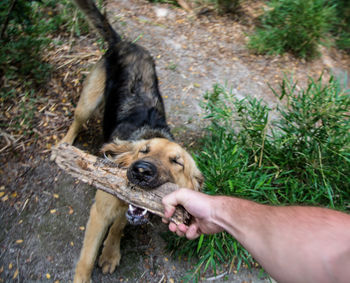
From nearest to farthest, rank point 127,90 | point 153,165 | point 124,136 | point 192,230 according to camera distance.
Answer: point 192,230 → point 153,165 → point 124,136 → point 127,90

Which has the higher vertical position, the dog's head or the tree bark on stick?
the tree bark on stick

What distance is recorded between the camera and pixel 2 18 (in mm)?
3150

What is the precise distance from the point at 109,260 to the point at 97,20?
9.96ft

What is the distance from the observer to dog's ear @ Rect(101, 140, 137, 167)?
2.78 metres

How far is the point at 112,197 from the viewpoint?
8.55 feet

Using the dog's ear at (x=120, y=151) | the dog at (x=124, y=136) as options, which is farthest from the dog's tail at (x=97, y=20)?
the dog's ear at (x=120, y=151)

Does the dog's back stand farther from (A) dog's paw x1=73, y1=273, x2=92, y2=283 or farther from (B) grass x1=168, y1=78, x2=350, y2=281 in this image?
(A) dog's paw x1=73, y1=273, x2=92, y2=283

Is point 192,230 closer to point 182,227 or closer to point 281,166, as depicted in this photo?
point 182,227

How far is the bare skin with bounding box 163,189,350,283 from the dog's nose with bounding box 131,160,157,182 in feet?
1.68

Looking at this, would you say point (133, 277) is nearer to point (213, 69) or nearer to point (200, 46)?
point (213, 69)

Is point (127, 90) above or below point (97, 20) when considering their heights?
below

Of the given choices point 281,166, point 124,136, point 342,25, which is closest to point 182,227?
point 124,136

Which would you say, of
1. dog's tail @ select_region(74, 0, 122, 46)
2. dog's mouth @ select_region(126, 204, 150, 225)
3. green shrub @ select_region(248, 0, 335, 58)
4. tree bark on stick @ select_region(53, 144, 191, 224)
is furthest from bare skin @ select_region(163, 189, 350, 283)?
green shrub @ select_region(248, 0, 335, 58)

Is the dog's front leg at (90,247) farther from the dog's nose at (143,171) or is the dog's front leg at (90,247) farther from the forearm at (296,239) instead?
the forearm at (296,239)
